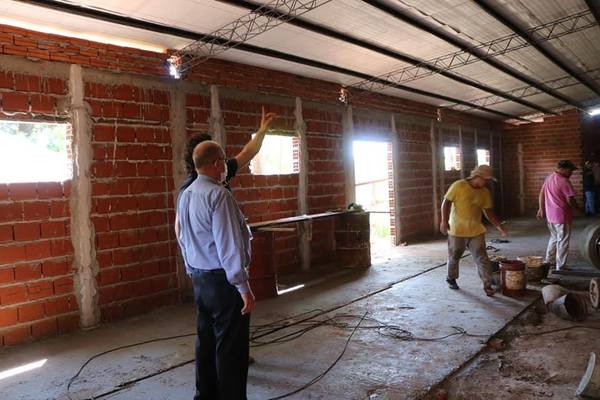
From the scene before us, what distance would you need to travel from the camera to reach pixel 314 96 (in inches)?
309

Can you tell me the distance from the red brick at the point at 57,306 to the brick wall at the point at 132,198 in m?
0.35

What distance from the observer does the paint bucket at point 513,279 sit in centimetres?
535

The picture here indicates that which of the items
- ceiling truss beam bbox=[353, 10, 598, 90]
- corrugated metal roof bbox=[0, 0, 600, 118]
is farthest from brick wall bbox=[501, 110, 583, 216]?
ceiling truss beam bbox=[353, 10, 598, 90]

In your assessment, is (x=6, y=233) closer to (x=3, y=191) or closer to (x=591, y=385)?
(x=3, y=191)

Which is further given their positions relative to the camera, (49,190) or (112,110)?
(112,110)

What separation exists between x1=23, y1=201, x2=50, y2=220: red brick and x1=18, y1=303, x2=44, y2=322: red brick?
87 cm

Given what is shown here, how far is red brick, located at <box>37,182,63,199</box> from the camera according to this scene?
4523 mm

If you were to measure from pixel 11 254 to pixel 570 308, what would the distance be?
18.2 ft

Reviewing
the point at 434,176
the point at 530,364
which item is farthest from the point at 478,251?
the point at 434,176

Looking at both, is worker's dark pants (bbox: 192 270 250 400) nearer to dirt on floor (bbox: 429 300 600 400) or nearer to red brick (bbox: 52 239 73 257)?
dirt on floor (bbox: 429 300 600 400)

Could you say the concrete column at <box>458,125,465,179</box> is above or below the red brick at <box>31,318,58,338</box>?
above

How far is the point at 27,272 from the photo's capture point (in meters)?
4.41

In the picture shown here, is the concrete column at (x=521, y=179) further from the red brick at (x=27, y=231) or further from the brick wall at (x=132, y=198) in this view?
the red brick at (x=27, y=231)

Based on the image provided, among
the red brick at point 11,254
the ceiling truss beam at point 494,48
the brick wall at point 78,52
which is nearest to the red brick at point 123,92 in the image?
the brick wall at point 78,52
